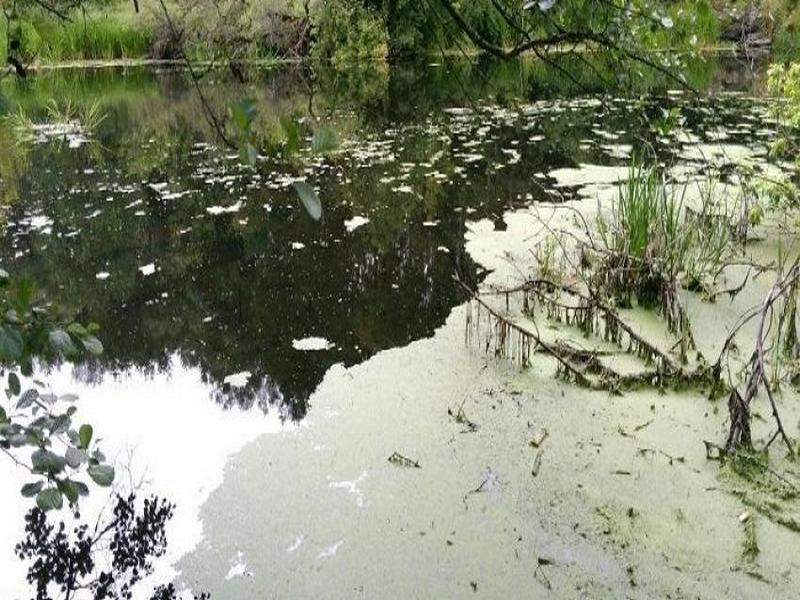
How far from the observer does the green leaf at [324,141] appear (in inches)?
21.9

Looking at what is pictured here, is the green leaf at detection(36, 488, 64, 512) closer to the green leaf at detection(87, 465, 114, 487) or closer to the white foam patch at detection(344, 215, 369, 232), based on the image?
the green leaf at detection(87, 465, 114, 487)

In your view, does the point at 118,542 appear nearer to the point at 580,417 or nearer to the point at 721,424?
the point at 580,417

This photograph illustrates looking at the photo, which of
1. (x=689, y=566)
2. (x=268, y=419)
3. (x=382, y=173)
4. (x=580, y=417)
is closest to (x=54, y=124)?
(x=382, y=173)

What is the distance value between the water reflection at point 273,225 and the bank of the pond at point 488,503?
44 cm

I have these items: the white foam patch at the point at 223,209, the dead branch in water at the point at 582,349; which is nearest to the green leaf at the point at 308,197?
the dead branch in water at the point at 582,349

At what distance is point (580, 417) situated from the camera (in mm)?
2541

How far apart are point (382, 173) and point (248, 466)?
414 cm

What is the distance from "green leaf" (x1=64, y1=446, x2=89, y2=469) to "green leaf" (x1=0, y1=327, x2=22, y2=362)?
138mm

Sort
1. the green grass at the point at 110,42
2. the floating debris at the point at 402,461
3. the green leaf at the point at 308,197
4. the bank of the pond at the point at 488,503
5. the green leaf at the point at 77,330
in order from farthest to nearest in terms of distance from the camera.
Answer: the green grass at the point at 110,42 < the floating debris at the point at 402,461 < the bank of the pond at the point at 488,503 < the green leaf at the point at 77,330 < the green leaf at the point at 308,197

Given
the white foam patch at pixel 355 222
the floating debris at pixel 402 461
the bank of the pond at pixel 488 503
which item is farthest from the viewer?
the white foam patch at pixel 355 222

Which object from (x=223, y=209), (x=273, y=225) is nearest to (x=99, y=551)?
(x=273, y=225)

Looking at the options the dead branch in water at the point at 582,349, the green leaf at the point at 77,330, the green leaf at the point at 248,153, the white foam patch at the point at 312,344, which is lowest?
the white foam patch at the point at 312,344

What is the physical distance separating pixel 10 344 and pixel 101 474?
18cm

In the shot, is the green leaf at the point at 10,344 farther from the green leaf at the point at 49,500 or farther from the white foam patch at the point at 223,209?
the white foam patch at the point at 223,209
